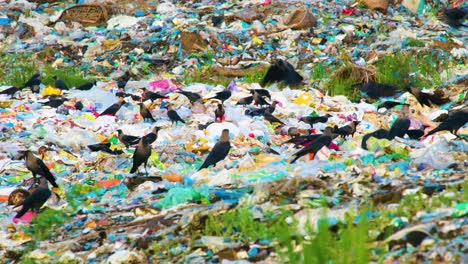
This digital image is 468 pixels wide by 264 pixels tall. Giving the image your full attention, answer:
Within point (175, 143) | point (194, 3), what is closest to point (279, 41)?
point (194, 3)

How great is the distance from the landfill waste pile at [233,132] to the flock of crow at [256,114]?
0.7 inches

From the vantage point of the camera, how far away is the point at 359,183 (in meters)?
4.94

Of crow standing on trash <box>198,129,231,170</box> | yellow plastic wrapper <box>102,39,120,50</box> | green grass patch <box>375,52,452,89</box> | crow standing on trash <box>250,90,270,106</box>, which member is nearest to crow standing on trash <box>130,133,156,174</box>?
crow standing on trash <box>198,129,231,170</box>

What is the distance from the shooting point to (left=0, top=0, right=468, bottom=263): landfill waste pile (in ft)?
13.9

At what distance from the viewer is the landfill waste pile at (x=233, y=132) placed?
4.24m

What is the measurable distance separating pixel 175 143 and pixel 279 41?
18.5 feet

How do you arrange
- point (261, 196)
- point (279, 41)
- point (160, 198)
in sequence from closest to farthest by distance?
point (261, 196) < point (160, 198) < point (279, 41)

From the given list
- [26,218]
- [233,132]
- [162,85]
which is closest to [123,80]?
[162,85]

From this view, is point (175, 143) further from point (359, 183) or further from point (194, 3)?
point (194, 3)

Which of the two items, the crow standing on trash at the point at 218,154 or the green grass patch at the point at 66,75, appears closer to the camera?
the crow standing on trash at the point at 218,154

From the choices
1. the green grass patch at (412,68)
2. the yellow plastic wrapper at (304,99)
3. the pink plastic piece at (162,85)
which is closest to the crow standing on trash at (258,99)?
the yellow plastic wrapper at (304,99)

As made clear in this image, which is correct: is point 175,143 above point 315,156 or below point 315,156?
below

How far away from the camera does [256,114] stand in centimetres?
866

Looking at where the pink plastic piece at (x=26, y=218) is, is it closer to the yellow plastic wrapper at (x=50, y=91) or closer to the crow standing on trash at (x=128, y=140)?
the crow standing on trash at (x=128, y=140)
